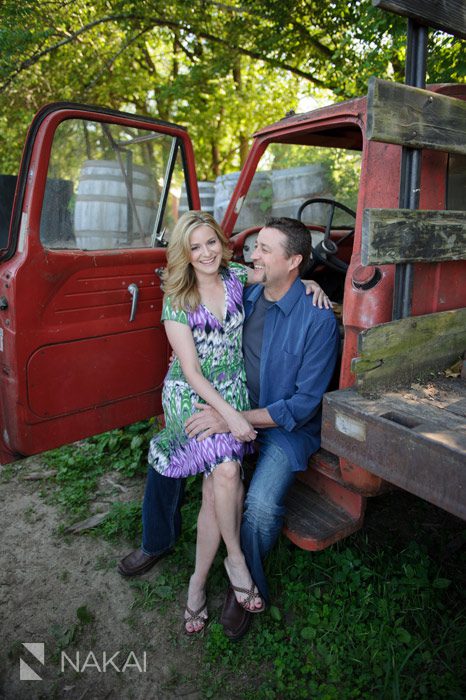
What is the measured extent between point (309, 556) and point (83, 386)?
132cm

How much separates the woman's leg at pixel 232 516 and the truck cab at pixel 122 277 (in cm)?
22

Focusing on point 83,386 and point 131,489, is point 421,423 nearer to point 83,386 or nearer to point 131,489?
point 83,386

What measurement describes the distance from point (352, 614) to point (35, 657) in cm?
128

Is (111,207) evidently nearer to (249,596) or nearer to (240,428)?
(240,428)

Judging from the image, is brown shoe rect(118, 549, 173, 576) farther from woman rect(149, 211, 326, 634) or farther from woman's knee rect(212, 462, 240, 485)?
woman's knee rect(212, 462, 240, 485)

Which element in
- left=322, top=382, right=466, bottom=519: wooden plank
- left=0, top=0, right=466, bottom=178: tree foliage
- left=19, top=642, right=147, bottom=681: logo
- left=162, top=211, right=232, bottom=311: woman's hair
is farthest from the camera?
left=0, top=0, right=466, bottom=178: tree foliage

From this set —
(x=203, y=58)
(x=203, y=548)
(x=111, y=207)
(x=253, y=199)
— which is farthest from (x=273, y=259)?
(x=203, y=58)

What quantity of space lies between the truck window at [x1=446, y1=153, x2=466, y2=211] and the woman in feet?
3.10

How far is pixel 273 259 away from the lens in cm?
224

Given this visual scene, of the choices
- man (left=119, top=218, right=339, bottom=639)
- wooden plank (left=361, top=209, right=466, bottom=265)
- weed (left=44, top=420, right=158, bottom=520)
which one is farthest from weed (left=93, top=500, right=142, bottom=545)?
wooden plank (left=361, top=209, right=466, bottom=265)

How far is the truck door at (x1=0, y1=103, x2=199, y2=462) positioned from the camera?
87.4 inches

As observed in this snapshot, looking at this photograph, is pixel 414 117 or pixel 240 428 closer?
pixel 414 117

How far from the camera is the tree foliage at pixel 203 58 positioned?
4.89 m

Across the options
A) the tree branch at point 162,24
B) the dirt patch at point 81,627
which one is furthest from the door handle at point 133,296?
the tree branch at point 162,24
